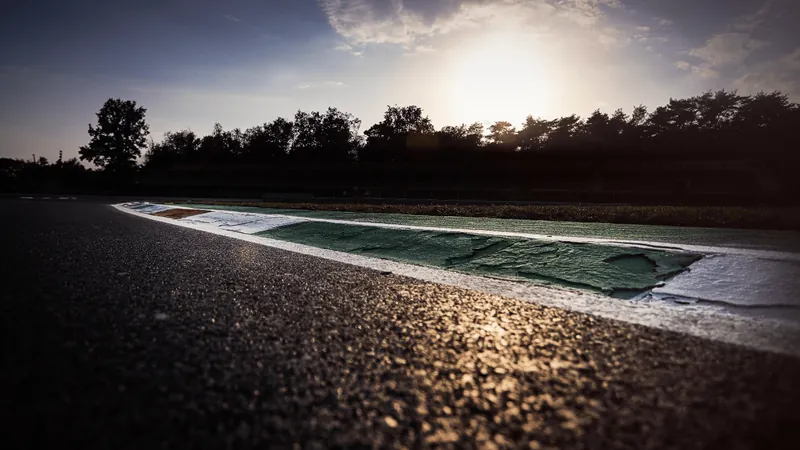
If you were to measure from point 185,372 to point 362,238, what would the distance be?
4.31m

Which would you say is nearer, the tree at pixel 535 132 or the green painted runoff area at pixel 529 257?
the green painted runoff area at pixel 529 257

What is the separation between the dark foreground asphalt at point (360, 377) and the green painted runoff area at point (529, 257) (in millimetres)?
965

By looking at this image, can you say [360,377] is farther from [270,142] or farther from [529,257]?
[270,142]

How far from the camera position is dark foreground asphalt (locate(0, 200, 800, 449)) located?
1.01 meters

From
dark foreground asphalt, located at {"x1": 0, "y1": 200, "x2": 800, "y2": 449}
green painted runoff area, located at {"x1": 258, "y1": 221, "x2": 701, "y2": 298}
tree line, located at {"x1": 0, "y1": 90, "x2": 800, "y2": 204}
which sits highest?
tree line, located at {"x1": 0, "y1": 90, "x2": 800, "y2": 204}

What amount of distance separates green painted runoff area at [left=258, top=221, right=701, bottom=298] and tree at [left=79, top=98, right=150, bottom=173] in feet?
279

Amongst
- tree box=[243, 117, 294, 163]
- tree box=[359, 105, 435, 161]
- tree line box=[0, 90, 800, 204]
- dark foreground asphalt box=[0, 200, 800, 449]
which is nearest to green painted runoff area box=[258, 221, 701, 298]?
dark foreground asphalt box=[0, 200, 800, 449]

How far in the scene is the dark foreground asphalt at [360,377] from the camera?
1.01m

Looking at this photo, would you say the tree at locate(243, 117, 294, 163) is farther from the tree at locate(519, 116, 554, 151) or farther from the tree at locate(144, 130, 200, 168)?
the tree at locate(519, 116, 554, 151)

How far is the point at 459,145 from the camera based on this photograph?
153 ft

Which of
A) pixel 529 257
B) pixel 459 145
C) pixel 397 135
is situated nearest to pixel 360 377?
pixel 529 257

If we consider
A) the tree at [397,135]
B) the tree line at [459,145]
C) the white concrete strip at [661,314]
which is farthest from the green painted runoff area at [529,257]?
the tree at [397,135]

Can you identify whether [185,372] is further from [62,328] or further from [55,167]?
[55,167]

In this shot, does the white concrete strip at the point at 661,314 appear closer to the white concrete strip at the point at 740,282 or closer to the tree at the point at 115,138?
the white concrete strip at the point at 740,282
